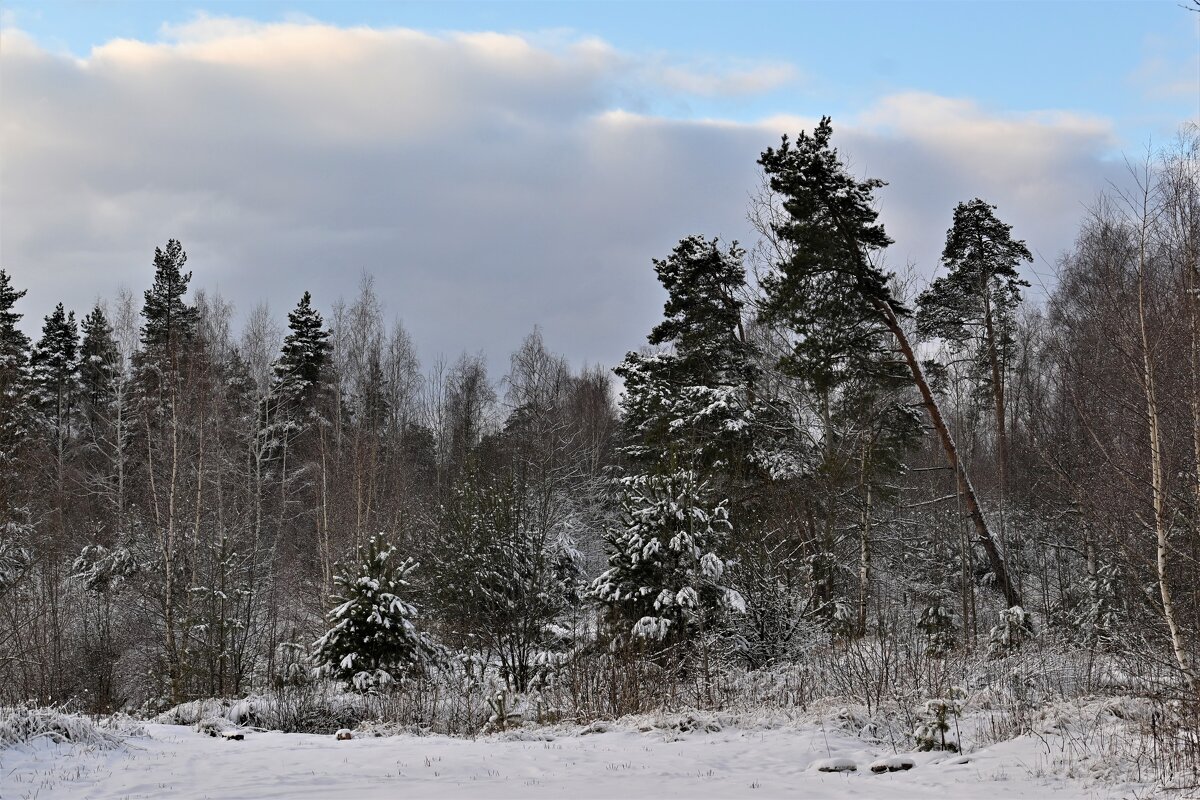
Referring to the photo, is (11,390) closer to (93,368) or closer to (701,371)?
(701,371)

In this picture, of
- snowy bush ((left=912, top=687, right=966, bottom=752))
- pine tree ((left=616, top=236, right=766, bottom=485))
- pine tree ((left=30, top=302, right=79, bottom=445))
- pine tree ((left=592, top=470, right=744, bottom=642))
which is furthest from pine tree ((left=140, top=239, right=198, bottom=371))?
snowy bush ((left=912, top=687, right=966, bottom=752))

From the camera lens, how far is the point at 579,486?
33.2 meters

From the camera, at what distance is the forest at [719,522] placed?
945cm

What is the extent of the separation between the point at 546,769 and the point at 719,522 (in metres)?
7.62

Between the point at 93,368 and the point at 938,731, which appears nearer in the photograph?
the point at 938,731

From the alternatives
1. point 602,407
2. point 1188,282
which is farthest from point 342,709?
point 602,407

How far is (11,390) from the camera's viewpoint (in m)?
19.8

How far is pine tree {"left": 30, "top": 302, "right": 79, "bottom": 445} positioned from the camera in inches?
1404

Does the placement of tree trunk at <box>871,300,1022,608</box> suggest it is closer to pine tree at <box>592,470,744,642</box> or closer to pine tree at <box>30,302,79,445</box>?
pine tree at <box>592,470,744,642</box>

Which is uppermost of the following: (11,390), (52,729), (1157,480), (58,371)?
(58,371)

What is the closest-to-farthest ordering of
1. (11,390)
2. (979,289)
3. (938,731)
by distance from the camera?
(938,731), (11,390), (979,289)

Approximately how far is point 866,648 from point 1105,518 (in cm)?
551

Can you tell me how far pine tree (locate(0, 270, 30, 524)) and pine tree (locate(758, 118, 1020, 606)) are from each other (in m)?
15.3

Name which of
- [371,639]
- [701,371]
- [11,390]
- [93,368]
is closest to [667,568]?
[371,639]
